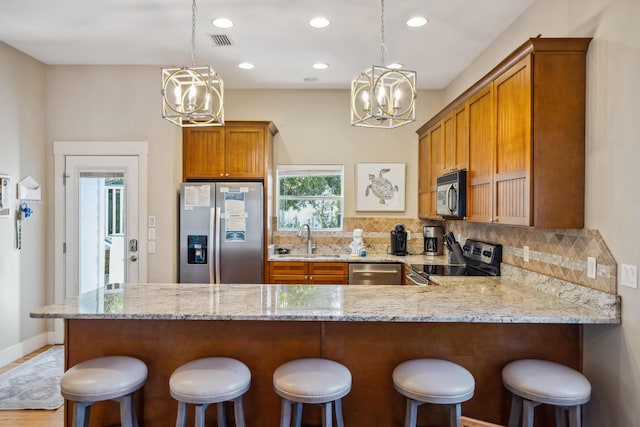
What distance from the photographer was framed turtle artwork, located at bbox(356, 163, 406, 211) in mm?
5199

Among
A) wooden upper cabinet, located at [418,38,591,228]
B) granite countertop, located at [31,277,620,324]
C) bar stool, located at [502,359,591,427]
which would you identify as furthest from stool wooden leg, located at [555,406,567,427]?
wooden upper cabinet, located at [418,38,591,228]

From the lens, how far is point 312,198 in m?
5.29

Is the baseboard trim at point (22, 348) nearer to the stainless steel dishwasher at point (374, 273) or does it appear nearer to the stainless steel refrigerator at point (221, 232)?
the stainless steel refrigerator at point (221, 232)

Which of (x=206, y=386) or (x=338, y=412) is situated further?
(x=338, y=412)

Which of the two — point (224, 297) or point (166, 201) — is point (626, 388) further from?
point (166, 201)

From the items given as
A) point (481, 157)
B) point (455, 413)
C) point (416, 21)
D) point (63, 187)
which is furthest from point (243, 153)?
point (455, 413)

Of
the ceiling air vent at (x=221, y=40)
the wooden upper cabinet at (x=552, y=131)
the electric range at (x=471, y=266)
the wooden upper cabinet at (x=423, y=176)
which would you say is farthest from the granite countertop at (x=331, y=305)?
the ceiling air vent at (x=221, y=40)

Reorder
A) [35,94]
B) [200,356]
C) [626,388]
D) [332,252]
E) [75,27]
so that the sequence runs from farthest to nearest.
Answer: [332,252], [35,94], [75,27], [200,356], [626,388]

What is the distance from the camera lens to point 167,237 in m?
4.39

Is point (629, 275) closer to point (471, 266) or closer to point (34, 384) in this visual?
point (471, 266)

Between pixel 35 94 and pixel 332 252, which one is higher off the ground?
pixel 35 94

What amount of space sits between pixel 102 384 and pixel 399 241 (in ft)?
11.9

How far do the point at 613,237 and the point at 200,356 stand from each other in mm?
2332

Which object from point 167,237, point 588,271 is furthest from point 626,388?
point 167,237
